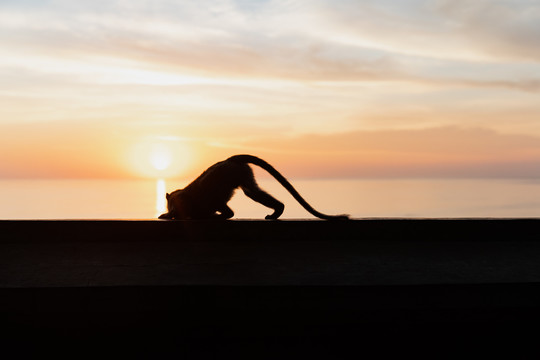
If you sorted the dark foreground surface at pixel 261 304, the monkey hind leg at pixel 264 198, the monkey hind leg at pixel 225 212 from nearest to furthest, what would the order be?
1. the dark foreground surface at pixel 261 304
2. the monkey hind leg at pixel 264 198
3. the monkey hind leg at pixel 225 212

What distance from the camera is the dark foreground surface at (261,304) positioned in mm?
5539

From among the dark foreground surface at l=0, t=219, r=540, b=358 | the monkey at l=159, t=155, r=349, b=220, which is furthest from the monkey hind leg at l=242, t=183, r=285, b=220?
the dark foreground surface at l=0, t=219, r=540, b=358

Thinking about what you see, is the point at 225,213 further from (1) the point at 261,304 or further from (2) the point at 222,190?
(1) the point at 261,304

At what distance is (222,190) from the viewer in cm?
904

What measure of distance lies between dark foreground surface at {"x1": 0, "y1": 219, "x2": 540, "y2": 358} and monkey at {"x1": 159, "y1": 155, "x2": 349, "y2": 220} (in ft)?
6.91

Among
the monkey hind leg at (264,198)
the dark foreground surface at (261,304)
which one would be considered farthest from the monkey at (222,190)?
the dark foreground surface at (261,304)

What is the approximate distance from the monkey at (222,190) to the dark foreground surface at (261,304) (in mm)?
2106

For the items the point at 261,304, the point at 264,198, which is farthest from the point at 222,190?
the point at 261,304

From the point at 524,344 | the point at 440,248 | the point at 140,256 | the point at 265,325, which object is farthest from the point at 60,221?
the point at 524,344

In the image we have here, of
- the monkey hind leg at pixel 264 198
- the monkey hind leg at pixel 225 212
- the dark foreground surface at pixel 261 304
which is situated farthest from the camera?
the monkey hind leg at pixel 225 212

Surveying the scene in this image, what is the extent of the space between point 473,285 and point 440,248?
1928 mm

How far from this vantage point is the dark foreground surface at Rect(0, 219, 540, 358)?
5539mm

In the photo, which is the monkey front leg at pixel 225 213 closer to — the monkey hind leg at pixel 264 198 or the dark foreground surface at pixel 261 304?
the monkey hind leg at pixel 264 198

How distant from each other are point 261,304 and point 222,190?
11.9 feet
